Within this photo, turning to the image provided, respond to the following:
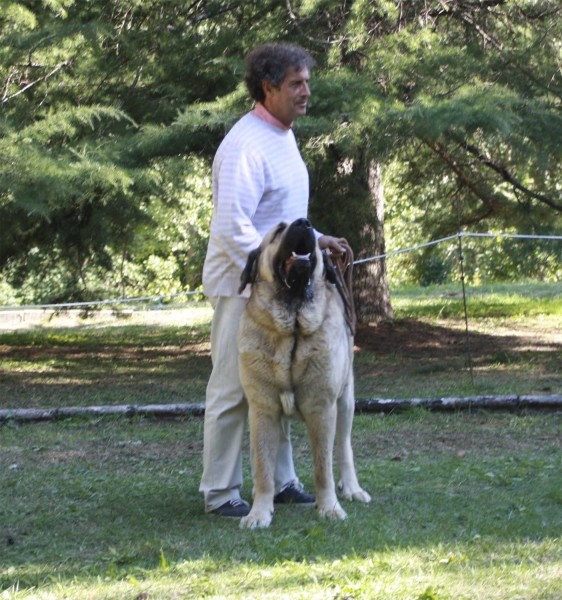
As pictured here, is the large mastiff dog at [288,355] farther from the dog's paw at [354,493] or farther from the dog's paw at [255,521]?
the dog's paw at [354,493]

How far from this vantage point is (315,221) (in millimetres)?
9711

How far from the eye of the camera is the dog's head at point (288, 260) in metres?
4.15

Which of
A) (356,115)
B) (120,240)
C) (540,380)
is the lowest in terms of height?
(540,380)

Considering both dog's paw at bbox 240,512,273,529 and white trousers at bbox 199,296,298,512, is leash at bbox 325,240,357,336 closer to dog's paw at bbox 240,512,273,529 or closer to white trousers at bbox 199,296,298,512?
white trousers at bbox 199,296,298,512

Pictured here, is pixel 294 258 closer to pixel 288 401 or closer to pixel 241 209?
pixel 241 209

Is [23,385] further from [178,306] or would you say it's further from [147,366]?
[178,306]

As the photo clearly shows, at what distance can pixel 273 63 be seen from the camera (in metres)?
4.52

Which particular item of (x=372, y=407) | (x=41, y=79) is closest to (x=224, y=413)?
(x=372, y=407)

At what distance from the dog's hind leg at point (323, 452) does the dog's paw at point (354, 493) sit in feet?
1.13

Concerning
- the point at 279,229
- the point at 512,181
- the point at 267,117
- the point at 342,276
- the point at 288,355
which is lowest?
the point at 288,355

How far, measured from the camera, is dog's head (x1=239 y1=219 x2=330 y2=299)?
13.6 feet

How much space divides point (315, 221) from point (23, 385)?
139 inches

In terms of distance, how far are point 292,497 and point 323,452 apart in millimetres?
531

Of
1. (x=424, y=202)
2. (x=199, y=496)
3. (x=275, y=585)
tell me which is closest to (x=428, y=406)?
(x=199, y=496)
